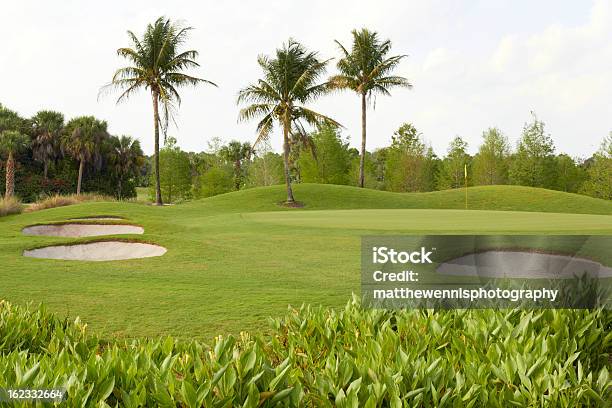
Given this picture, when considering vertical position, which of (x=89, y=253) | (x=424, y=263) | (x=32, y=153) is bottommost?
(x=89, y=253)

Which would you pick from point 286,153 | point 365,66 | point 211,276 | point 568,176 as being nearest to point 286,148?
point 286,153

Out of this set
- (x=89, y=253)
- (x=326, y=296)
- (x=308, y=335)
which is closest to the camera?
(x=308, y=335)

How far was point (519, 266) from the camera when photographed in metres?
5.09

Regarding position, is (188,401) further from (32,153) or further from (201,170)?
(201,170)

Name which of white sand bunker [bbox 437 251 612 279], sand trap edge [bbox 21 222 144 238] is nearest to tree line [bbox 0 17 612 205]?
sand trap edge [bbox 21 222 144 238]

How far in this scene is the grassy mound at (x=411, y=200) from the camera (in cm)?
3719

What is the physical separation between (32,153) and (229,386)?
58.6 meters

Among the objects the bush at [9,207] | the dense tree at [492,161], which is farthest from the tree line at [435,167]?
Answer: the bush at [9,207]

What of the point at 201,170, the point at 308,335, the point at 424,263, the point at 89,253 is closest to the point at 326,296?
the point at 308,335

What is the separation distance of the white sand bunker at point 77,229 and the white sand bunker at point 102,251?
538 centimetres

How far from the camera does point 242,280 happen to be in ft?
31.6

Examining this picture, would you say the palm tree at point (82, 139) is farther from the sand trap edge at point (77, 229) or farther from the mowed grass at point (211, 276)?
the mowed grass at point (211, 276)

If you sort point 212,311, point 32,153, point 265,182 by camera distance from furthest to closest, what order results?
point 265,182 → point 32,153 → point 212,311

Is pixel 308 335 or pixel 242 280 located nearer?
pixel 308 335
